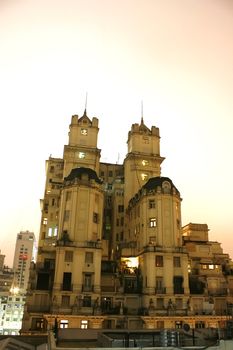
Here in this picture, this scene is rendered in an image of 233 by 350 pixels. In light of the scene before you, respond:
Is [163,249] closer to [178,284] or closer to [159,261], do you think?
[159,261]

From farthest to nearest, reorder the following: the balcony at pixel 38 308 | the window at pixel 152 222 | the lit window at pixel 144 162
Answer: the lit window at pixel 144 162
the window at pixel 152 222
the balcony at pixel 38 308

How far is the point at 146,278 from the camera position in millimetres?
75438

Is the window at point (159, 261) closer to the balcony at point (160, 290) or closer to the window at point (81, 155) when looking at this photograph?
the balcony at point (160, 290)

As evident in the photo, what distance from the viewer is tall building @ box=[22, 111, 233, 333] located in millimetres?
69625

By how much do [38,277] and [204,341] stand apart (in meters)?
48.8

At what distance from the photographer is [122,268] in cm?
8138

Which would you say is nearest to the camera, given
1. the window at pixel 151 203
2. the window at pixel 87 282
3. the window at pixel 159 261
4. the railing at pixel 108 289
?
the window at pixel 87 282

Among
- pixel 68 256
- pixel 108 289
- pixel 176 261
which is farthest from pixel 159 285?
pixel 68 256

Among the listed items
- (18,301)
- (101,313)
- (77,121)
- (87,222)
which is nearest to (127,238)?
(87,222)

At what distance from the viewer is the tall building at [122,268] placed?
228ft

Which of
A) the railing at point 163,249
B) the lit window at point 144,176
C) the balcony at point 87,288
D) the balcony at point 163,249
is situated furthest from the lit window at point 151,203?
the balcony at point 87,288

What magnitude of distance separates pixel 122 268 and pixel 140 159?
118ft

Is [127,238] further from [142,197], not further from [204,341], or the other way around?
[204,341]

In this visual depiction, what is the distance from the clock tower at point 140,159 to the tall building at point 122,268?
195 centimetres
